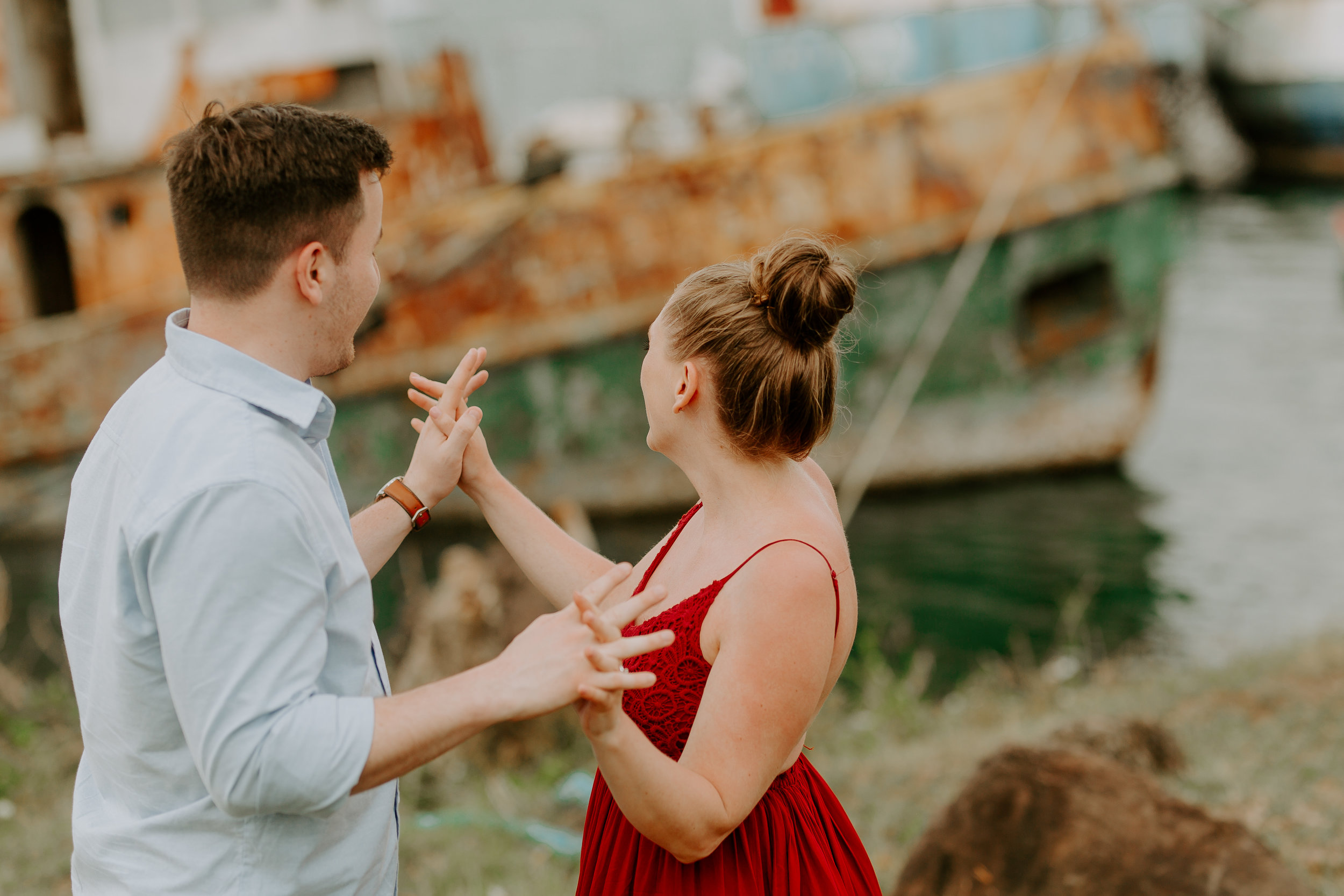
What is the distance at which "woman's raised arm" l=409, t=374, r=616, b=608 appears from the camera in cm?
224

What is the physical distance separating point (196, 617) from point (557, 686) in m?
0.46

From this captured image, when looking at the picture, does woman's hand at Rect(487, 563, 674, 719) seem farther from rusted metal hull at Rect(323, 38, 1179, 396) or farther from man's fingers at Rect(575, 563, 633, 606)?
rusted metal hull at Rect(323, 38, 1179, 396)

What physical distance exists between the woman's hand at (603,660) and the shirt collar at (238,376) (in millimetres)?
457

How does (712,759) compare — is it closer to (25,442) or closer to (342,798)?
(342,798)

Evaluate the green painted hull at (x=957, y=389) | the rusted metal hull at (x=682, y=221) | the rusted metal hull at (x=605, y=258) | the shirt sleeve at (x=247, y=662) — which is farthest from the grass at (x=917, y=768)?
the green painted hull at (x=957, y=389)

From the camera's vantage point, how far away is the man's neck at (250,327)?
5.23 ft

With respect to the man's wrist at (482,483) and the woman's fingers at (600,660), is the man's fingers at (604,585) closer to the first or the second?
the woman's fingers at (600,660)

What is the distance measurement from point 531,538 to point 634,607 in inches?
28.4

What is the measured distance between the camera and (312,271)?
160 centimetres

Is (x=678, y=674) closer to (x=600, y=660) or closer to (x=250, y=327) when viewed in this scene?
(x=600, y=660)

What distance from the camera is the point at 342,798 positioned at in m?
1.42

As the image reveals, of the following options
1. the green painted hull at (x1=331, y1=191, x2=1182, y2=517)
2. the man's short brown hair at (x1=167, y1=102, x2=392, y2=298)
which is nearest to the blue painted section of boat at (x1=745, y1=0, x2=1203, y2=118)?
the green painted hull at (x1=331, y1=191, x2=1182, y2=517)

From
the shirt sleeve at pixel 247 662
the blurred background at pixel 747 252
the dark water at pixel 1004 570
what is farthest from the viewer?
the blurred background at pixel 747 252

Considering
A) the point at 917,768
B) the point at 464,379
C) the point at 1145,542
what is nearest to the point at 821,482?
the point at 464,379
